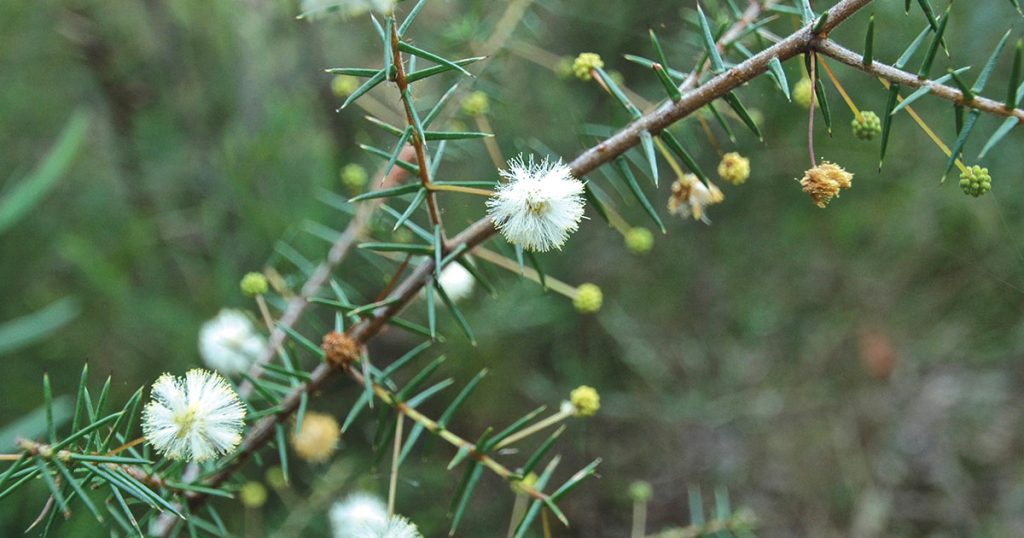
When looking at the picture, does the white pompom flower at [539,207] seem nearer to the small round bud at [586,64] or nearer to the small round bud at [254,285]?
the small round bud at [586,64]

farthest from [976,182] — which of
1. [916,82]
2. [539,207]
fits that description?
[539,207]

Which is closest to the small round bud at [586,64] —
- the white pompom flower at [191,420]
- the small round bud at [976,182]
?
the small round bud at [976,182]

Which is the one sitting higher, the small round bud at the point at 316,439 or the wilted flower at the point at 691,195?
the wilted flower at the point at 691,195

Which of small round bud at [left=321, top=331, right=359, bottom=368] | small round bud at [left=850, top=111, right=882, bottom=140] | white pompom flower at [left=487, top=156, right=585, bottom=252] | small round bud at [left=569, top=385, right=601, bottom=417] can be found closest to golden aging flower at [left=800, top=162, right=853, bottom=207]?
small round bud at [left=850, top=111, right=882, bottom=140]

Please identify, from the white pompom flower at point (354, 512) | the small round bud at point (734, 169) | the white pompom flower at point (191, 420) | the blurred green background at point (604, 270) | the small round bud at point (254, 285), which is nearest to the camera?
the white pompom flower at point (191, 420)

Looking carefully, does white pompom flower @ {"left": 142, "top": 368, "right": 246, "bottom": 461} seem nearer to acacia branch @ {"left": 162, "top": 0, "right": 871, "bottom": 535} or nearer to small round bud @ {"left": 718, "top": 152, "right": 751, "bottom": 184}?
acacia branch @ {"left": 162, "top": 0, "right": 871, "bottom": 535}

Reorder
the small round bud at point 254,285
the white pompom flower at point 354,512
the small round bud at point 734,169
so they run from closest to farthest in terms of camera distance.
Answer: the small round bud at point 734,169
the small round bud at point 254,285
the white pompom flower at point 354,512

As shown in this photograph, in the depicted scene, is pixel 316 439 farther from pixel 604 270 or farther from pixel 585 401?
pixel 604 270
